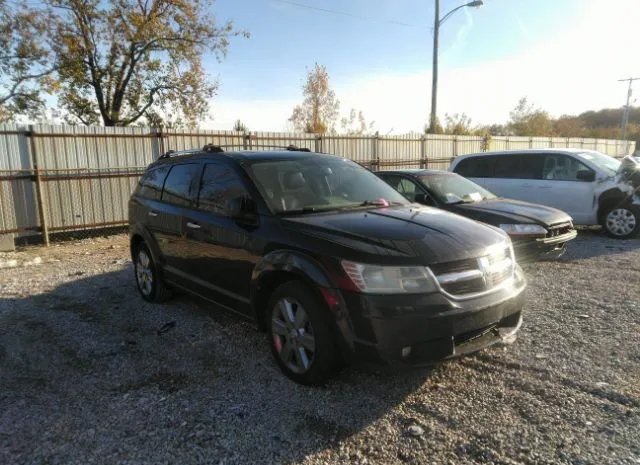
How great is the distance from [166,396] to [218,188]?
6.01 ft

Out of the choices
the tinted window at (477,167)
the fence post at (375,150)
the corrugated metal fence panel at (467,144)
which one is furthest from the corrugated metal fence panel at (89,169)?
the corrugated metal fence panel at (467,144)

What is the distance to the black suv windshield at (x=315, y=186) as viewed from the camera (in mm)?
3906

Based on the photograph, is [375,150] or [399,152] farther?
[399,152]

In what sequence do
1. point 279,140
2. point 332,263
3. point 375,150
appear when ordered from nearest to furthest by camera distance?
point 332,263, point 279,140, point 375,150

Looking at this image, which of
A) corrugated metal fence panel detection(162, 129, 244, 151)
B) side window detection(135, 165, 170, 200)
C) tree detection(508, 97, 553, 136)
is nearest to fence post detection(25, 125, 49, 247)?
corrugated metal fence panel detection(162, 129, 244, 151)

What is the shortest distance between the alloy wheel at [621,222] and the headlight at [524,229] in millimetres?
3672

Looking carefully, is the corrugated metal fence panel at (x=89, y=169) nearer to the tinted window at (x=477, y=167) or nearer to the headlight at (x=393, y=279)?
the tinted window at (x=477, y=167)

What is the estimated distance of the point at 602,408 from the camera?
3.03 m

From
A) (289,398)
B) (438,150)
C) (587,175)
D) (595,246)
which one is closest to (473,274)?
(289,398)

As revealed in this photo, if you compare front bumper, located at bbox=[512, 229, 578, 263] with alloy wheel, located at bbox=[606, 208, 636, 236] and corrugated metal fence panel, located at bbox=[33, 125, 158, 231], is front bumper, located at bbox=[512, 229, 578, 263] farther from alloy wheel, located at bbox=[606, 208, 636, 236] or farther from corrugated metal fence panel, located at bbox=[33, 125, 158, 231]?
corrugated metal fence panel, located at bbox=[33, 125, 158, 231]

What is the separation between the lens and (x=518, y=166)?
978 centimetres

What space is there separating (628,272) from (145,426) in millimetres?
6330

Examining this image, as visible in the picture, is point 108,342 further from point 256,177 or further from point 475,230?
point 475,230

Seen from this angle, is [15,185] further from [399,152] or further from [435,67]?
[435,67]
